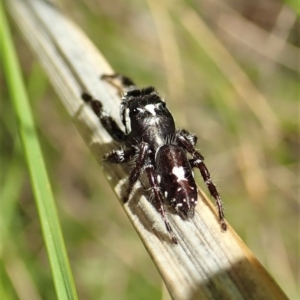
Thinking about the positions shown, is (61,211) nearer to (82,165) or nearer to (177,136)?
(82,165)

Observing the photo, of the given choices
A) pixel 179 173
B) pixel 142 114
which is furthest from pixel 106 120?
pixel 179 173

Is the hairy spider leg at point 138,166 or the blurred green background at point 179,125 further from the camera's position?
the blurred green background at point 179,125

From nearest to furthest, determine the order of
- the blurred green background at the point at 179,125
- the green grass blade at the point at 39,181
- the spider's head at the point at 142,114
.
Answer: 1. the green grass blade at the point at 39,181
2. the spider's head at the point at 142,114
3. the blurred green background at the point at 179,125

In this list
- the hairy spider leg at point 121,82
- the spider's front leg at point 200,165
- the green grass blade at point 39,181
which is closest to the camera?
the green grass blade at point 39,181

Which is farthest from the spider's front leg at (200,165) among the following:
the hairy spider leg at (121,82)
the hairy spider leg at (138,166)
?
the hairy spider leg at (121,82)

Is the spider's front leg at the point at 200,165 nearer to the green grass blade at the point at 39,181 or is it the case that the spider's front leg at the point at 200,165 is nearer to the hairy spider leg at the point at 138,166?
the hairy spider leg at the point at 138,166

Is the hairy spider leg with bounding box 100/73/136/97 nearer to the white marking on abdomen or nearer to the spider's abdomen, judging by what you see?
the spider's abdomen

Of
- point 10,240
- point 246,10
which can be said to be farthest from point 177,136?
point 246,10

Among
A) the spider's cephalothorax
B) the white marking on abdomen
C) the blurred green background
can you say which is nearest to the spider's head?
the spider's cephalothorax
